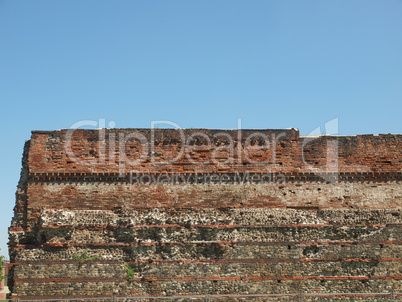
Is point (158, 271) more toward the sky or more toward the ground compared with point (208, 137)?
more toward the ground

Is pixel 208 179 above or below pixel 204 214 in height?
above

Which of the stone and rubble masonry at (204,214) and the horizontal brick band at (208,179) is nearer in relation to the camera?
the stone and rubble masonry at (204,214)

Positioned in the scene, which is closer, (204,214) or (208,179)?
(204,214)

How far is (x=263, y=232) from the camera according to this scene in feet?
45.4

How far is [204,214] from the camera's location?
46.0 feet

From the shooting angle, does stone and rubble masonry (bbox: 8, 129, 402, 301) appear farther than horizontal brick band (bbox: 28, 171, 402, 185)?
No

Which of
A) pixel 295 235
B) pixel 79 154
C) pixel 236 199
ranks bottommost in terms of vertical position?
pixel 295 235

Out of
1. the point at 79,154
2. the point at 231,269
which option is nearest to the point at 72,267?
the point at 79,154

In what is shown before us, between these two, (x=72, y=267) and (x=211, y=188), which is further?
(x=211, y=188)

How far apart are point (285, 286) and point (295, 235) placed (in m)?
1.56

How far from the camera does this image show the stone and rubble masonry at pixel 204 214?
43.8 feet

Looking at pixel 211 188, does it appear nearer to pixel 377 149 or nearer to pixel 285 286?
pixel 285 286

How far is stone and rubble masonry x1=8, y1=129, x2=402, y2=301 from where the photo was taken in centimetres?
1334

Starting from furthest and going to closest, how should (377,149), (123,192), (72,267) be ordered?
1. (377,149)
2. (123,192)
3. (72,267)
